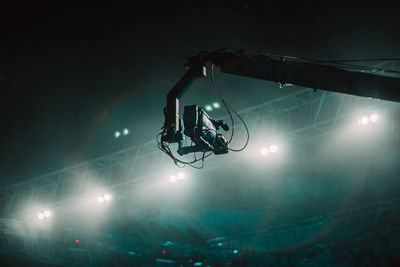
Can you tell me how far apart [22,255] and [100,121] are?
7105 millimetres

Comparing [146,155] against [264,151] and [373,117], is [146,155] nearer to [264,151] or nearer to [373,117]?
[264,151]

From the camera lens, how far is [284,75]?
5016mm

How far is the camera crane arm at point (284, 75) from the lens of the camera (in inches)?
184

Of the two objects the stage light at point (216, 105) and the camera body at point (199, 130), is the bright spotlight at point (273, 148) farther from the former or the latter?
the camera body at point (199, 130)

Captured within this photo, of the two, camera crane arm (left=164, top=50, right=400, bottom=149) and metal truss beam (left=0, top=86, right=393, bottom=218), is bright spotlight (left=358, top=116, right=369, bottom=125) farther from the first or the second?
camera crane arm (left=164, top=50, right=400, bottom=149)

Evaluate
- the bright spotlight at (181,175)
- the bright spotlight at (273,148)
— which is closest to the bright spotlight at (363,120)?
the bright spotlight at (273,148)

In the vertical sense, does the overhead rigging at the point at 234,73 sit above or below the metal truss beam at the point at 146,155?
below

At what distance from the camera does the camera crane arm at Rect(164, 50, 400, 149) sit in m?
4.68

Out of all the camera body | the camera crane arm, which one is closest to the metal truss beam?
the camera crane arm

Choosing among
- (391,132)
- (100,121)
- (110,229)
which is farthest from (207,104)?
(110,229)

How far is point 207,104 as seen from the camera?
12.1 m

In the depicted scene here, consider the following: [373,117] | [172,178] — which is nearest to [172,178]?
[172,178]

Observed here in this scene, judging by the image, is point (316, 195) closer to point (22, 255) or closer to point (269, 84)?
point (269, 84)

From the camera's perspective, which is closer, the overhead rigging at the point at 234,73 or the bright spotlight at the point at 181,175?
the overhead rigging at the point at 234,73
